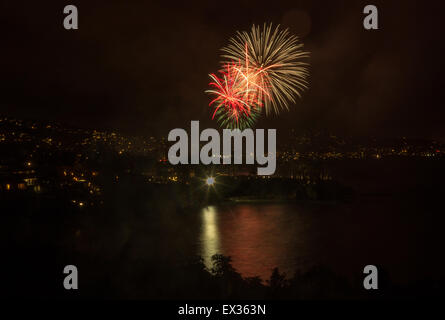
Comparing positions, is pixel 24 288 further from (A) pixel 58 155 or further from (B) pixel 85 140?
(B) pixel 85 140

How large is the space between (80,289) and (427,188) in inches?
1562

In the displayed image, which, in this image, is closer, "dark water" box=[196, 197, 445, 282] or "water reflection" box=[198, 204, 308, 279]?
"water reflection" box=[198, 204, 308, 279]

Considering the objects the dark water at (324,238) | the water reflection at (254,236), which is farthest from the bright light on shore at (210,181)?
the water reflection at (254,236)

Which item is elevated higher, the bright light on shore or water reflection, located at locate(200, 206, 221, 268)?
the bright light on shore

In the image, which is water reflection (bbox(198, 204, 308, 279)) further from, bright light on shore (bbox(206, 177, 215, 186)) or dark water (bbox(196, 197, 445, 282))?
bright light on shore (bbox(206, 177, 215, 186))

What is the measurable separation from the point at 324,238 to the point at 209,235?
16.2ft

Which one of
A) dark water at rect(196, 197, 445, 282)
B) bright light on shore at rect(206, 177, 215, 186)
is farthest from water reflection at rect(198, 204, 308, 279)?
bright light on shore at rect(206, 177, 215, 186)

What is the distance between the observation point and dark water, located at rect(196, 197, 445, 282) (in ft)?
42.9

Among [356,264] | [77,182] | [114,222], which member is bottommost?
[356,264]

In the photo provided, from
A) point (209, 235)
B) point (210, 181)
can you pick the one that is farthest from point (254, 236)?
point (210, 181)
